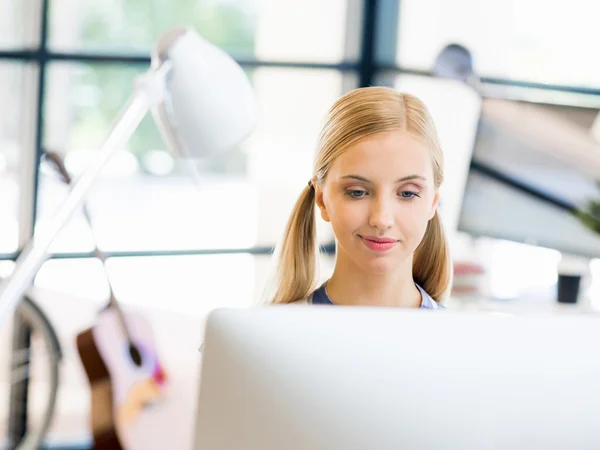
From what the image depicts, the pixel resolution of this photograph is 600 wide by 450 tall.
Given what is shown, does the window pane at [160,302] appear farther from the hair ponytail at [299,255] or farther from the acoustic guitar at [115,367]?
the hair ponytail at [299,255]

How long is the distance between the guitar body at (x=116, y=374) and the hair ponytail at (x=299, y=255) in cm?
184

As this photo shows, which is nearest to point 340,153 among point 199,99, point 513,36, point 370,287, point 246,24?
point 370,287

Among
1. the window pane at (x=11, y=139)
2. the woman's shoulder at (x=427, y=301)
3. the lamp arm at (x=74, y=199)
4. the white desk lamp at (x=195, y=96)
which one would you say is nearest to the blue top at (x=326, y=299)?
the woman's shoulder at (x=427, y=301)

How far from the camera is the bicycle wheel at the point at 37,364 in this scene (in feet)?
10.0

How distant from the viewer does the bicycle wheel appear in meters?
3.06

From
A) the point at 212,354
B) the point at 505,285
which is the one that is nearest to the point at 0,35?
the point at 505,285

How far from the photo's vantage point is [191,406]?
11.7 ft

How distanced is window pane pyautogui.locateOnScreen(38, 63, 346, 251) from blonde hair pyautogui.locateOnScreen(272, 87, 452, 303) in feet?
7.95

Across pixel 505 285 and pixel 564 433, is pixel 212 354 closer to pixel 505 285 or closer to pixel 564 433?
pixel 564 433

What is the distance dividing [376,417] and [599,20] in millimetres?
2639

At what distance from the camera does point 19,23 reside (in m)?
3.24

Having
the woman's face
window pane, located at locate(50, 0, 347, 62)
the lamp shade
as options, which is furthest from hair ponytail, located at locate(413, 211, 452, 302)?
window pane, located at locate(50, 0, 347, 62)

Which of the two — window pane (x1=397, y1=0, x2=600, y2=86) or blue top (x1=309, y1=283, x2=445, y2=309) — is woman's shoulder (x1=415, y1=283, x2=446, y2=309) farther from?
window pane (x1=397, y1=0, x2=600, y2=86)

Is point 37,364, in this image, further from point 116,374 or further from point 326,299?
point 326,299
